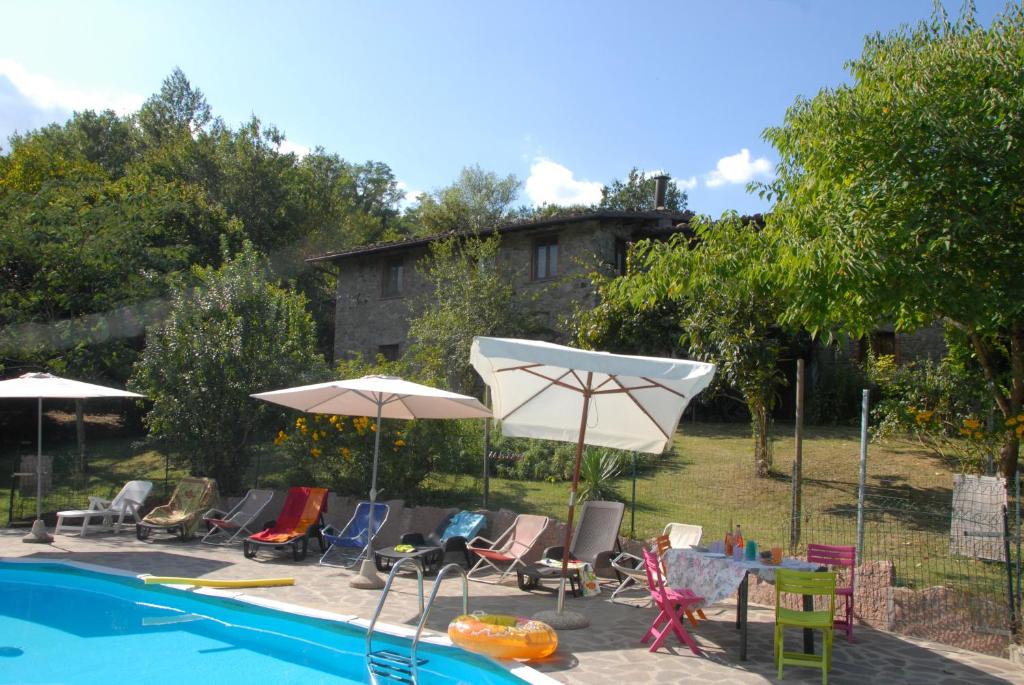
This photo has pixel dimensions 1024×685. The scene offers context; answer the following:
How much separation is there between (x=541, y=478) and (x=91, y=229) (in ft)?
37.9

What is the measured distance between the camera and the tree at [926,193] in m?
8.88

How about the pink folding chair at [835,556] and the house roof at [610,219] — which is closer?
the pink folding chair at [835,556]

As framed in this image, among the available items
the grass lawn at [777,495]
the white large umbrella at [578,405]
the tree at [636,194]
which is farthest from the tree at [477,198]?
the white large umbrella at [578,405]

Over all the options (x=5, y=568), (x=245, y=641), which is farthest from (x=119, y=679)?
(x=5, y=568)

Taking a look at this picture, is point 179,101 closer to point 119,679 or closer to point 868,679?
point 119,679

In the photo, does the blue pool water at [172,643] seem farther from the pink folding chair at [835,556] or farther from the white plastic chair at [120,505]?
the pink folding chair at [835,556]

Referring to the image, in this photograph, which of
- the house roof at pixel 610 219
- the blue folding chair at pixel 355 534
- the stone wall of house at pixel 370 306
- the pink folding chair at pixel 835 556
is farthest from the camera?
the stone wall of house at pixel 370 306

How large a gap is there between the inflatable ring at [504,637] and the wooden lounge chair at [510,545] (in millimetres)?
2791

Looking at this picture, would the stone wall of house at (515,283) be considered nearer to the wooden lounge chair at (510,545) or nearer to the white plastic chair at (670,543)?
the wooden lounge chair at (510,545)

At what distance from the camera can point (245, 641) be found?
25.2ft

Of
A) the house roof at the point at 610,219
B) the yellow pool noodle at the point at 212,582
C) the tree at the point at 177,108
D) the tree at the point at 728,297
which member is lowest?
the yellow pool noodle at the point at 212,582

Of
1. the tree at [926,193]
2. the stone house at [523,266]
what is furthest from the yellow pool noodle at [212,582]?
the stone house at [523,266]

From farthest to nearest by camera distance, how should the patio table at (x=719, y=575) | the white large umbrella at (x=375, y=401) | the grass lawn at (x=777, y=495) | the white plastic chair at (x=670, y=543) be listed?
the grass lawn at (x=777, y=495) < the white large umbrella at (x=375, y=401) < the white plastic chair at (x=670, y=543) < the patio table at (x=719, y=575)

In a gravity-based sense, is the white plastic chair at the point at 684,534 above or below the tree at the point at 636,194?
below
